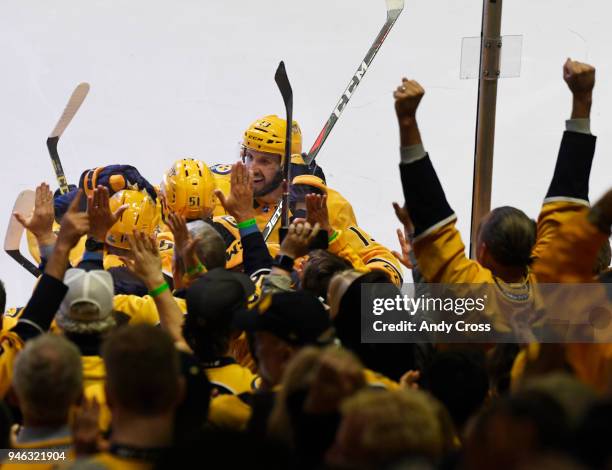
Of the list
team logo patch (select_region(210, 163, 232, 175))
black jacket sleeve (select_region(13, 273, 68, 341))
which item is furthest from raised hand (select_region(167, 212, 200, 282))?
team logo patch (select_region(210, 163, 232, 175))

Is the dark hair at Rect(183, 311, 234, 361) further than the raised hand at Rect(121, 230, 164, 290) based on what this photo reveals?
No

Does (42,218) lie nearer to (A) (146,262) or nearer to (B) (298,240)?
(A) (146,262)

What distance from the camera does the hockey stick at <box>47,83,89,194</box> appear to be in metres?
4.59

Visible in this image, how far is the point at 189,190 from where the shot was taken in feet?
13.9

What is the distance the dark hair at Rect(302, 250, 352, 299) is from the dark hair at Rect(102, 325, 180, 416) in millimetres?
963

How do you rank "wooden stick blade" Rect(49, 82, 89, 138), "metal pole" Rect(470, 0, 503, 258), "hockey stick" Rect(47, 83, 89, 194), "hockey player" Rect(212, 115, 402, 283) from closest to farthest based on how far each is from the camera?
1. "metal pole" Rect(470, 0, 503, 258)
2. "hockey player" Rect(212, 115, 402, 283)
3. "hockey stick" Rect(47, 83, 89, 194)
4. "wooden stick blade" Rect(49, 82, 89, 138)

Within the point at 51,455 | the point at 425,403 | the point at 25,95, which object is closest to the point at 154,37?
the point at 25,95

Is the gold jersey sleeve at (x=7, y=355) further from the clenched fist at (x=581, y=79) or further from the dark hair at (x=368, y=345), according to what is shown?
the clenched fist at (x=581, y=79)

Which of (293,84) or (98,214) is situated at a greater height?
(293,84)

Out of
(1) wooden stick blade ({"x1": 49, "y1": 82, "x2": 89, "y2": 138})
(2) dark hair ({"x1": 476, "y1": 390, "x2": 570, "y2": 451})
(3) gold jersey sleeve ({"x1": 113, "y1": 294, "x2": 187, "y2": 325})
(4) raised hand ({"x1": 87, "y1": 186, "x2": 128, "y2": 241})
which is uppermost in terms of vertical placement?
(1) wooden stick blade ({"x1": 49, "y1": 82, "x2": 89, "y2": 138})

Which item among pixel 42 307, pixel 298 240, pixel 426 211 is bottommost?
pixel 42 307

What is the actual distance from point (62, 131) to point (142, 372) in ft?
9.69

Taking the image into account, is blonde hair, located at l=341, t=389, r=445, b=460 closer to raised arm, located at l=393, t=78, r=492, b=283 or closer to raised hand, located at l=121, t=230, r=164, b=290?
raised arm, located at l=393, t=78, r=492, b=283

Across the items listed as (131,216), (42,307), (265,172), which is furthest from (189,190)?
(42,307)
